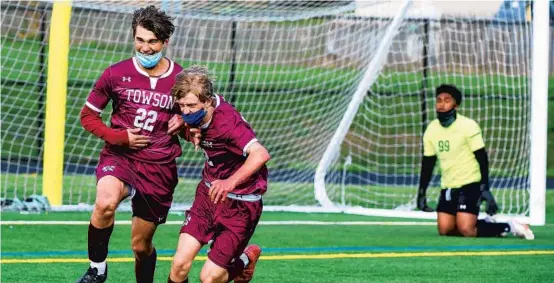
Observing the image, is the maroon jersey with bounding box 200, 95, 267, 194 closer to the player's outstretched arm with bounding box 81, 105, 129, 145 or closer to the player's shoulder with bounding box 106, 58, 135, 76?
the player's outstretched arm with bounding box 81, 105, 129, 145

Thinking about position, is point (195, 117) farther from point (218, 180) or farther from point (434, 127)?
point (434, 127)

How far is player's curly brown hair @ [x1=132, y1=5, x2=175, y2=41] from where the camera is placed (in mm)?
6836

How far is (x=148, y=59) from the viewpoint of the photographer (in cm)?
693

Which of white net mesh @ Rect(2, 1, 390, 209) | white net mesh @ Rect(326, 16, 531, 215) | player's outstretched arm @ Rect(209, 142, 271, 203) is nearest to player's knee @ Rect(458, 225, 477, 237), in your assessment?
white net mesh @ Rect(326, 16, 531, 215)

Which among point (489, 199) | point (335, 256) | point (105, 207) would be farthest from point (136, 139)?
point (489, 199)

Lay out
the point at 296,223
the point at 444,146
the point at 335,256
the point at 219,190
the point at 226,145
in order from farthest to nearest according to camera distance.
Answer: the point at 296,223, the point at 444,146, the point at 335,256, the point at 226,145, the point at 219,190

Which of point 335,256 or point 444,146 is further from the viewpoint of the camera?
point 444,146

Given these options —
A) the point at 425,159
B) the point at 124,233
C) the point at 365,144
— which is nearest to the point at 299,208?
the point at 425,159

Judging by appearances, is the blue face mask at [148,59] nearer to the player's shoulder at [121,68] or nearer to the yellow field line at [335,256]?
the player's shoulder at [121,68]

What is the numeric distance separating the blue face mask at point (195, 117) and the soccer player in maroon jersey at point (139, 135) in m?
0.40

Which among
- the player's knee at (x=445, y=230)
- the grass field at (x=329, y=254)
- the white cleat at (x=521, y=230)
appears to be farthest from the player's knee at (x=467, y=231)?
the white cleat at (x=521, y=230)

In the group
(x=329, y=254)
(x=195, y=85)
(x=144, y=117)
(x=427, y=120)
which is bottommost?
(x=329, y=254)

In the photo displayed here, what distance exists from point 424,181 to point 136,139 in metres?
5.48

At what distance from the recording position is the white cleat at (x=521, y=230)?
11078 mm
